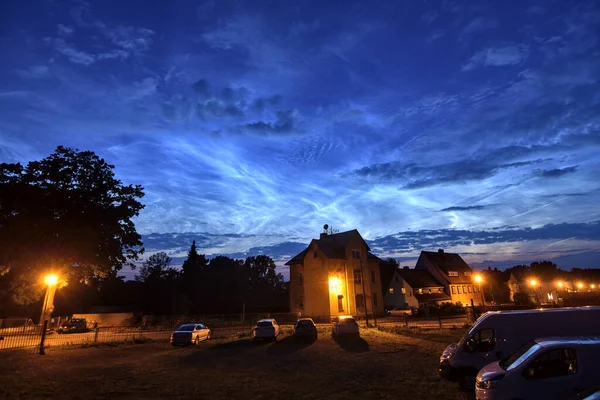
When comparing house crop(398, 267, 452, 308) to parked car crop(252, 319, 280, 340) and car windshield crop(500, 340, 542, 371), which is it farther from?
car windshield crop(500, 340, 542, 371)

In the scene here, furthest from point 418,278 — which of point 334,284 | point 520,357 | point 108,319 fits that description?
point 520,357

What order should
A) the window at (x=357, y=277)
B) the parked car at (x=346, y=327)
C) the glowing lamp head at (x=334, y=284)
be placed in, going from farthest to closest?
the window at (x=357, y=277) < the glowing lamp head at (x=334, y=284) < the parked car at (x=346, y=327)

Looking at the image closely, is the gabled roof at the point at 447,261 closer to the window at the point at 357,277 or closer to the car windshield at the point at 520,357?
the window at the point at 357,277

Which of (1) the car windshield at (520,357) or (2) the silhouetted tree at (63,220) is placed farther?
(2) the silhouetted tree at (63,220)

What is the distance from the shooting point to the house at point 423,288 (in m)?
59.6

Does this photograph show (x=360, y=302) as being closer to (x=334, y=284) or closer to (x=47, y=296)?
(x=334, y=284)

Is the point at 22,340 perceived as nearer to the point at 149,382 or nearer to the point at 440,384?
the point at 149,382

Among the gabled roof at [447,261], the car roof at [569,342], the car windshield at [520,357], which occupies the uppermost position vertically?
the gabled roof at [447,261]

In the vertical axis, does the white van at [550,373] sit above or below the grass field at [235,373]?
above

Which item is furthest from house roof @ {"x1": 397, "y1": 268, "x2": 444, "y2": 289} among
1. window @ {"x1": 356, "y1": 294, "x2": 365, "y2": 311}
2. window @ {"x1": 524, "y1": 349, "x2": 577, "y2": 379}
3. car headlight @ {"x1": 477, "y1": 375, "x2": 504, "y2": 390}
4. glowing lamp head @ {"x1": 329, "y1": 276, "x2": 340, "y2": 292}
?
window @ {"x1": 524, "y1": 349, "x2": 577, "y2": 379}

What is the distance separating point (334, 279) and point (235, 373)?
36.7 m

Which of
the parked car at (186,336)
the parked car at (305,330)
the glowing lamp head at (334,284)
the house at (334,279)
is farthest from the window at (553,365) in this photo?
the glowing lamp head at (334,284)

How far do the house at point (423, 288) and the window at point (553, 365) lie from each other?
53746 mm

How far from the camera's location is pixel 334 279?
168 ft
